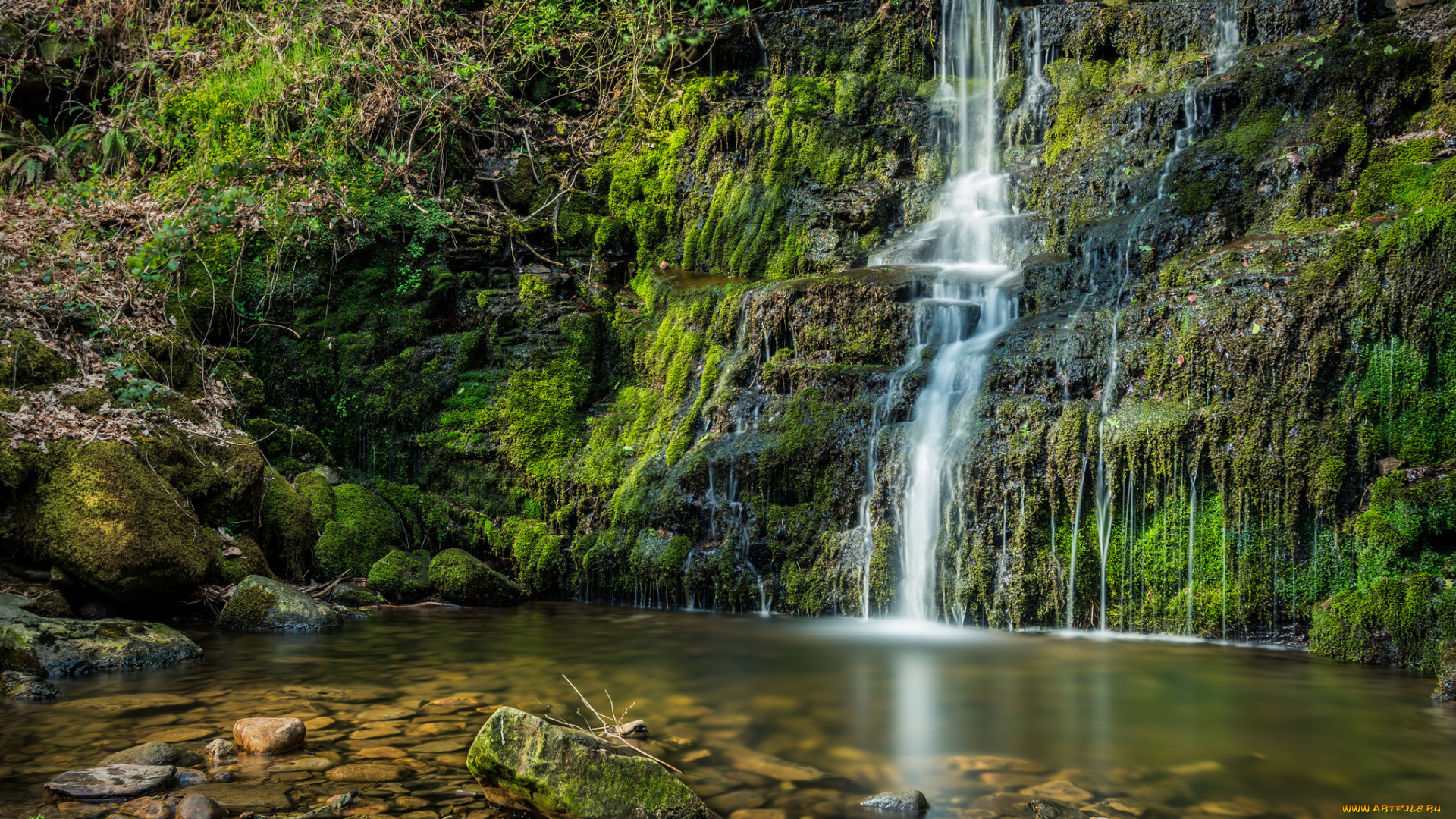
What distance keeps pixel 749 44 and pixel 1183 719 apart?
1370 centimetres

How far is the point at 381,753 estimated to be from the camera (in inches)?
147

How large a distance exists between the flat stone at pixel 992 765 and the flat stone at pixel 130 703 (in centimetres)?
393

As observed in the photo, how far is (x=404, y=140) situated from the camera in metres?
13.3

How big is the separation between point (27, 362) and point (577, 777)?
6610mm

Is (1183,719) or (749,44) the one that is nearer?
(1183,719)

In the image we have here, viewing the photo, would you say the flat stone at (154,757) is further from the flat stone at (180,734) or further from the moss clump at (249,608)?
the moss clump at (249,608)

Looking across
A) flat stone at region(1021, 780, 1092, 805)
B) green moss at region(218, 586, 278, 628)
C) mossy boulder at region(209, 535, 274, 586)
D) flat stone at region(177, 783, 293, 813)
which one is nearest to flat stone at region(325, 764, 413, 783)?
flat stone at region(177, 783, 293, 813)

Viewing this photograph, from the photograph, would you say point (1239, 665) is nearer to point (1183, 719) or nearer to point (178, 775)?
point (1183, 719)

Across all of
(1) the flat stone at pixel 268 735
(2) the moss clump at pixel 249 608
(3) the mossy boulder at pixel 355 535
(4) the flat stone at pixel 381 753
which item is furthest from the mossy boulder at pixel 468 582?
(4) the flat stone at pixel 381 753

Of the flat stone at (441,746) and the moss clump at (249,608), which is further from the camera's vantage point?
the moss clump at (249,608)

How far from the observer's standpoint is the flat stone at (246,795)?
10.1 feet

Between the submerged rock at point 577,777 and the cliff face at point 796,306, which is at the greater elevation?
the cliff face at point 796,306

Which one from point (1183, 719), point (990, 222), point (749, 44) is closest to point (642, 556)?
point (1183, 719)

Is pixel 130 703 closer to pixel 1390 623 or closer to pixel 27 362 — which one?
pixel 27 362
